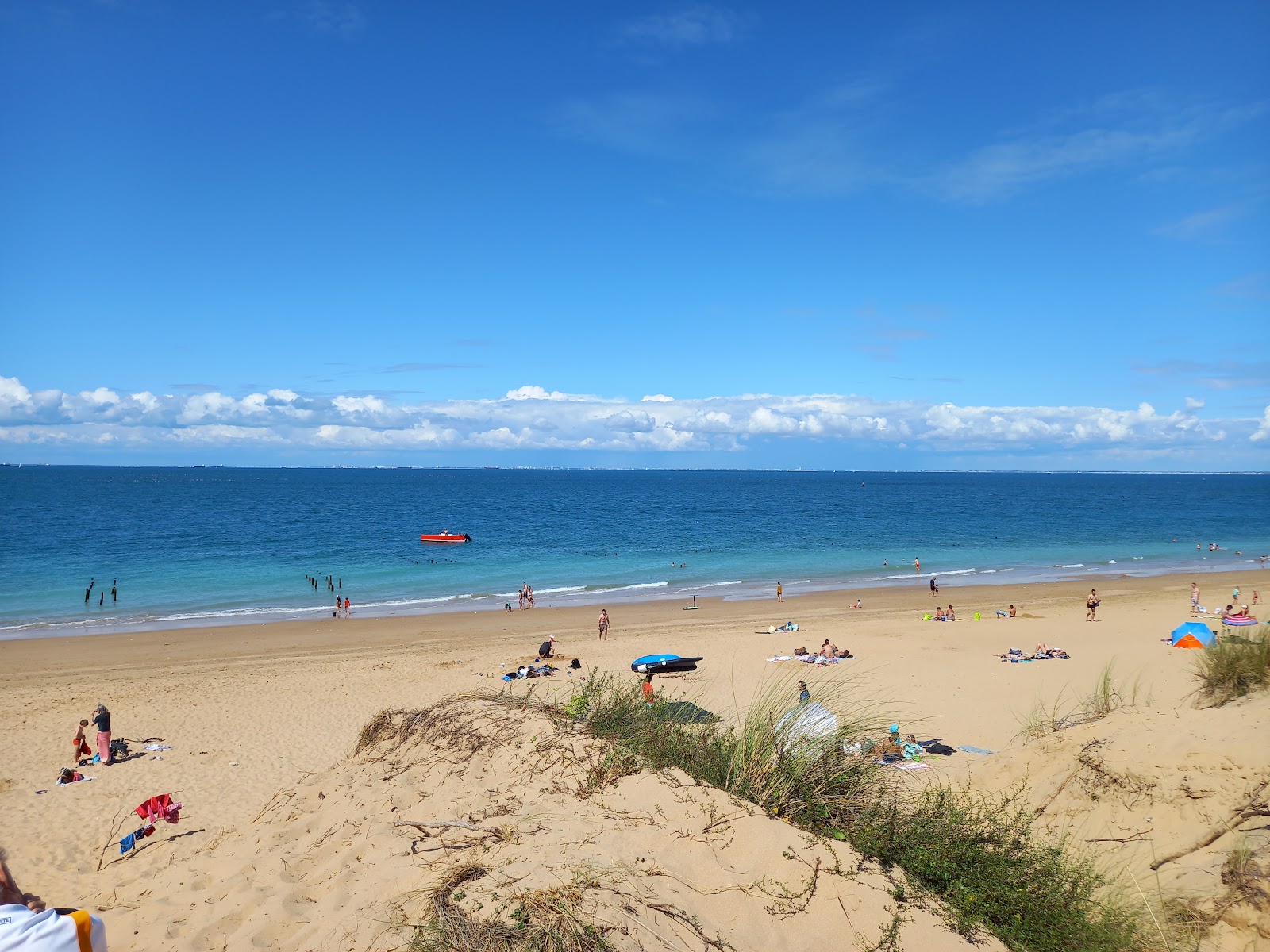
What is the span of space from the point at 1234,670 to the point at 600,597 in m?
30.6

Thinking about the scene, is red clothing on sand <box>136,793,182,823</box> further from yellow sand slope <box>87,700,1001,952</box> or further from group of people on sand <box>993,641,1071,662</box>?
group of people on sand <box>993,641,1071,662</box>

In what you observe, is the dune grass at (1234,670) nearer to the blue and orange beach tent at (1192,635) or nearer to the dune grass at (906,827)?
the dune grass at (906,827)

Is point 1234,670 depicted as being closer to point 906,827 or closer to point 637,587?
point 906,827

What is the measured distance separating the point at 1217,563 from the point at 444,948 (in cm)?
5922

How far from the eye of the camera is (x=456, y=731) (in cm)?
742

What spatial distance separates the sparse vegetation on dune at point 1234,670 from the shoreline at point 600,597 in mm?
26766

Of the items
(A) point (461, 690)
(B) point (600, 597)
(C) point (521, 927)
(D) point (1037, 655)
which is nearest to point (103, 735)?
(A) point (461, 690)

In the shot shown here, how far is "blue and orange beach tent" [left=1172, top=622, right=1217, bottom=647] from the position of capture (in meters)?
20.7

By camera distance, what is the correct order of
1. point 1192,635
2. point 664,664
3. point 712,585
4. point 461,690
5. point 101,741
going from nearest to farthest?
point 101,741 → point 461,690 → point 664,664 → point 1192,635 → point 712,585

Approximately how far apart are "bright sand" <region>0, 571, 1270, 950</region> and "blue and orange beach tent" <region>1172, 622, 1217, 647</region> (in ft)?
1.86

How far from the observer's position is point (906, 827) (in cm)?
572

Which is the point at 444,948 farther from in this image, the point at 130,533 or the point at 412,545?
the point at 130,533

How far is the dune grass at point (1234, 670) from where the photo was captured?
353 inches

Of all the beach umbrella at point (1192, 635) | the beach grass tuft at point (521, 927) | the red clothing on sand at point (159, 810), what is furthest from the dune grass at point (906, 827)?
the beach umbrella at point (1192, 635)
